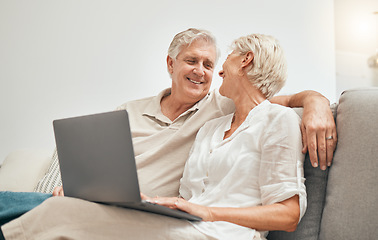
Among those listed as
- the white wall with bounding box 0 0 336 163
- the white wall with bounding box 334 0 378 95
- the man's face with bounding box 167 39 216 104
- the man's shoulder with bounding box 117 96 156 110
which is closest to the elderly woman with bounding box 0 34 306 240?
the man's face with bounding box 167 39 216 104

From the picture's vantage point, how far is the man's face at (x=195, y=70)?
176 centimetres

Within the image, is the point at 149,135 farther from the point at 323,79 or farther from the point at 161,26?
the point at 323,79

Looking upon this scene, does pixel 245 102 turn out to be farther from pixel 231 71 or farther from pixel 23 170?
pixel 23 170

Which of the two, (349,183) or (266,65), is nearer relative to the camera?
(349,183)

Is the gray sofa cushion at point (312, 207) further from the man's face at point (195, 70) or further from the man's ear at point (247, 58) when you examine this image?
the man's face at point (195, 70)

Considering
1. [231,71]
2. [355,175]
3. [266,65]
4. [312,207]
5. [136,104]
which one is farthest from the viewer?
[136,104]

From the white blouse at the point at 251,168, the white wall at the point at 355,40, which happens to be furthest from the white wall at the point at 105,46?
the white blouse at the point at 251,168

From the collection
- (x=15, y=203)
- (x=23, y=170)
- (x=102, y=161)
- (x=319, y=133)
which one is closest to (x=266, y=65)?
(x=319, y=133)

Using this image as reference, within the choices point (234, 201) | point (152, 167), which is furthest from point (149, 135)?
point (234, 201)

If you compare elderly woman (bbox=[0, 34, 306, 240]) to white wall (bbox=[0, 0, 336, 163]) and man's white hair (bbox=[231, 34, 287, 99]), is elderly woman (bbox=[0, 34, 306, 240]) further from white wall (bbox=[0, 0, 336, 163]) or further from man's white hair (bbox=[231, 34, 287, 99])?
Result: white wall (bbox=[0, 0, 336, 163])

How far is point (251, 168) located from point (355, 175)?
31 cm

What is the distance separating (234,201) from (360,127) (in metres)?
0.46

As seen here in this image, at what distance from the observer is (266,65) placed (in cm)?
139

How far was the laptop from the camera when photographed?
36.0 inches
